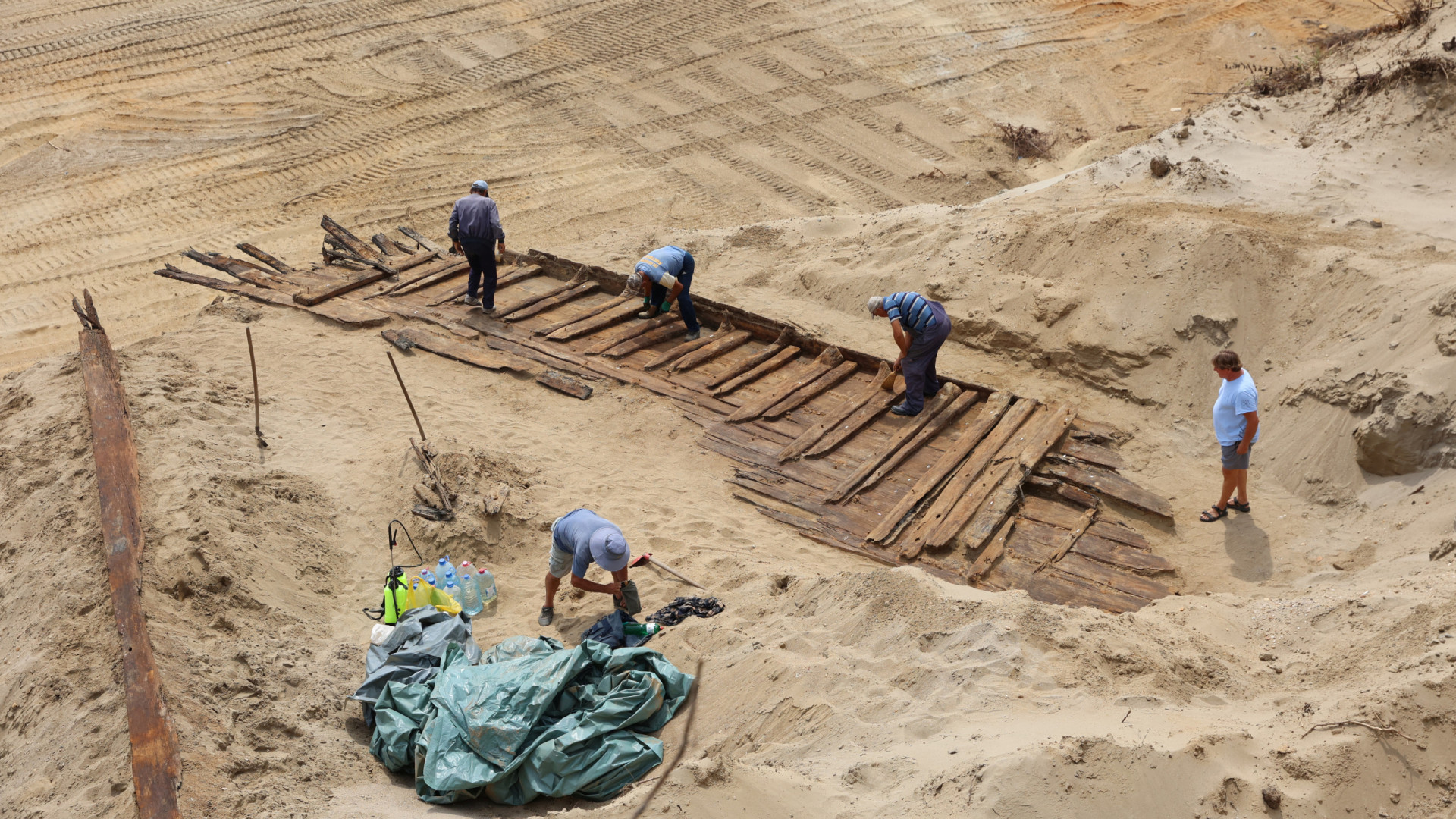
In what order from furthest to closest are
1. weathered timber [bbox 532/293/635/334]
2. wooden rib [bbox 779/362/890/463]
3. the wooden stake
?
weathered timber [bbox 532/293/635/334] → wooden rib [bbox 779/362/890/463] → the wooden stake

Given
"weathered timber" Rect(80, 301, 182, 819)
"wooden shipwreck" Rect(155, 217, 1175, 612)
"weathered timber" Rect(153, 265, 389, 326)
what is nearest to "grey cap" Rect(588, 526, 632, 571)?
"wooden shipwreck" Rect(155, 217, 1175, 612)

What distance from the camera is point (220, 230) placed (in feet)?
48.6

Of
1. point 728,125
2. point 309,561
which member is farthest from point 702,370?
point 728,125

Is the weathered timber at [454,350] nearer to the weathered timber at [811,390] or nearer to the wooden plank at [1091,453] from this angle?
the weathered timber at [811,390]

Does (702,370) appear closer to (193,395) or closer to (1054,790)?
(193,395)

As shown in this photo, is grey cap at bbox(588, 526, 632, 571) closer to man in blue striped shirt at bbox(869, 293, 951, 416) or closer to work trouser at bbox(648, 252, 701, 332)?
man in blue striped shirt at bbox(869, 293, 951, 416)

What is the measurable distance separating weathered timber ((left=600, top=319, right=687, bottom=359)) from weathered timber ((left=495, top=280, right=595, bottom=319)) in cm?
119

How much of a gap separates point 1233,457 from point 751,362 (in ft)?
14.1

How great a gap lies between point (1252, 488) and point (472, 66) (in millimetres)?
14650

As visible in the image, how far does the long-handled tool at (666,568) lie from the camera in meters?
7.32

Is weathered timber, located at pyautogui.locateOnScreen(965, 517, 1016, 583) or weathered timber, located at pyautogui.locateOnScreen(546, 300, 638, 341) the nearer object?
weathered timber, located at pyautogui.locateOnScreen(965, 517, 1016, 583)

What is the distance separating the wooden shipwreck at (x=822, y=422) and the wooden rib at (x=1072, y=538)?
16mm

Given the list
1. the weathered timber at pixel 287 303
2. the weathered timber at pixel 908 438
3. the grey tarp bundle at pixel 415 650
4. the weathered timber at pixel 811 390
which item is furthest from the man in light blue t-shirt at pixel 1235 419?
the weathered timber at pixel 287 303

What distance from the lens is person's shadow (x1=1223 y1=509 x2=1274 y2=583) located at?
739 cm
